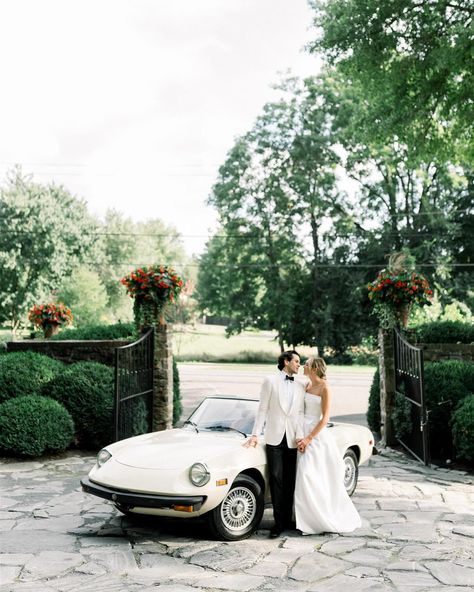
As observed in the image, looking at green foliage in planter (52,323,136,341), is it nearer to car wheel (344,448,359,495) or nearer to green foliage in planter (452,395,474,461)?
green foliage in planter (452,395,474,461)

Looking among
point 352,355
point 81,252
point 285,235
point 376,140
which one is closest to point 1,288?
point 81,252

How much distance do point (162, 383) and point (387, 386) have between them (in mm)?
4329

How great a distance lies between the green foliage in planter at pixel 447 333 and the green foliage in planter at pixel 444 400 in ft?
7.38

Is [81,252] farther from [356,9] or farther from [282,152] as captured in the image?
[356,9]

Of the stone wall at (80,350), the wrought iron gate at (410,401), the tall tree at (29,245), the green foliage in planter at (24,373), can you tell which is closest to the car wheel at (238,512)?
the wrought iron gate at (410,401)

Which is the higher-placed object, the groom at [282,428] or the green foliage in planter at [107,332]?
the green foliage in planter at [107,332]

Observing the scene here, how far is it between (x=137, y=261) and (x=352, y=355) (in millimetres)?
33437

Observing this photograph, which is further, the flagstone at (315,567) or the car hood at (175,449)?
the car hood at (175,449)

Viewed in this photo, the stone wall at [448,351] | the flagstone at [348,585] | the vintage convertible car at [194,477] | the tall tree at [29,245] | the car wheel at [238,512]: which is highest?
the tall tree at [29,245]

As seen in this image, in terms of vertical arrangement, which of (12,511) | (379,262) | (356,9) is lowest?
(12,511)

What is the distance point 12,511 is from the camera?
7.40m

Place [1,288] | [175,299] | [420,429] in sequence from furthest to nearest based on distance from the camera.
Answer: [1,288]
[175,299]
[420,429]

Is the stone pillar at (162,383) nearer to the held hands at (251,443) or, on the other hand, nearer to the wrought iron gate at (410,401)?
the wrought iron gate at (410,401)

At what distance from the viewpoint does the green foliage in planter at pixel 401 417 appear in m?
11.5
